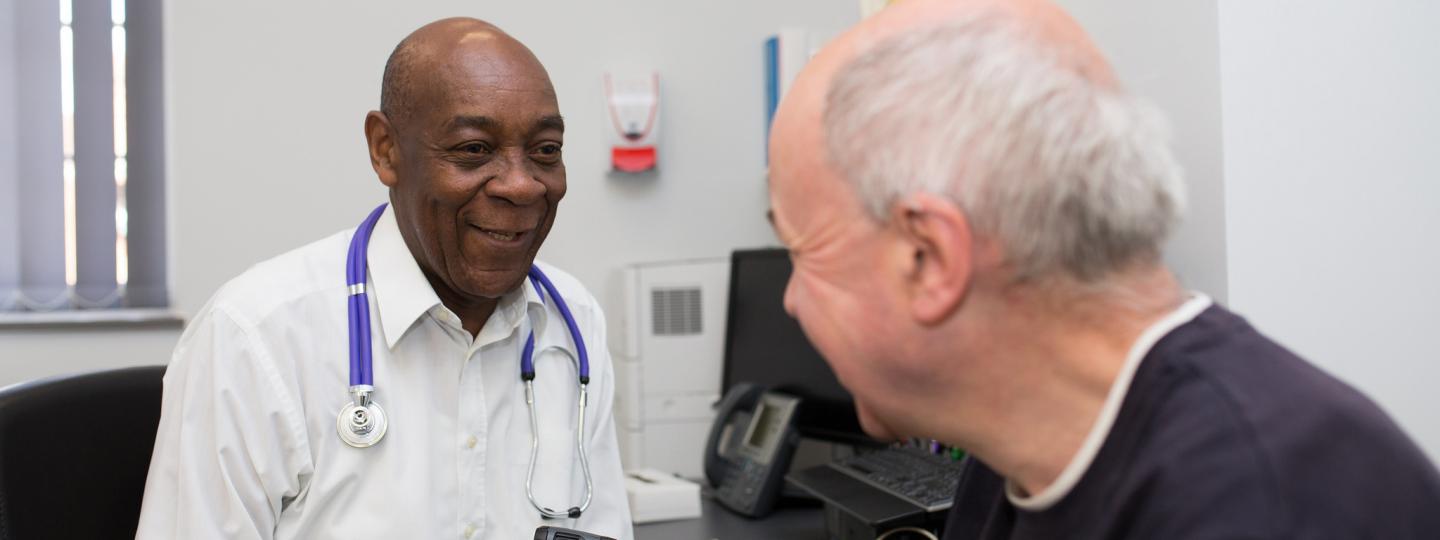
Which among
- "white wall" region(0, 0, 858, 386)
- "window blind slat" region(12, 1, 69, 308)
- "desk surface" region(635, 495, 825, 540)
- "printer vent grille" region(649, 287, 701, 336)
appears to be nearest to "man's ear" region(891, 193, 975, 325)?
"desk surface" region(635, 495, 825, 540)

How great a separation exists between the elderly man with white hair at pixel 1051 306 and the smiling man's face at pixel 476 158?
2.65ft

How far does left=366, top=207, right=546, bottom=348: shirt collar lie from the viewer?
1.42 metres

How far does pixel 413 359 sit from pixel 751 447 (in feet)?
2.75

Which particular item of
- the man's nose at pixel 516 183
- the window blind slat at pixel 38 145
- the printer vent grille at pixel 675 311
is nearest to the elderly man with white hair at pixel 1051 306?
the man's nose at pixel 516 183

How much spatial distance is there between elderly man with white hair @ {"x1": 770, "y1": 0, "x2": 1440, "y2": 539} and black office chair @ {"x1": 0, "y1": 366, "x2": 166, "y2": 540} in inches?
41.9

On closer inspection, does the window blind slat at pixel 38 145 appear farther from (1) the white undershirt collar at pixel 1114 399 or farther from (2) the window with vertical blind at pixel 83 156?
(1) the white undershirt collar at pixel 1114 399

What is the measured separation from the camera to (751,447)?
6.94ft

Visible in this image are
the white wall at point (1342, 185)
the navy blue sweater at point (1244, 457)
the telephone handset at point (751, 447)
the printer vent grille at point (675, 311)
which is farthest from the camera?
the printer vent grille at point (675, 311)

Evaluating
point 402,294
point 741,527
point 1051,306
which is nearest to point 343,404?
point 402,294

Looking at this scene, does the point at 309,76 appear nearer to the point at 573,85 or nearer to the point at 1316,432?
the point at 573,85

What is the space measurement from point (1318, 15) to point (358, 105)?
184cm

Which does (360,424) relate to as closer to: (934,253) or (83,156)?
(934,253)

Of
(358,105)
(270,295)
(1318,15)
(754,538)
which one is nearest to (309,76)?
(358,105)

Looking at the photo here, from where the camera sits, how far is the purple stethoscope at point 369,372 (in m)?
1.36
